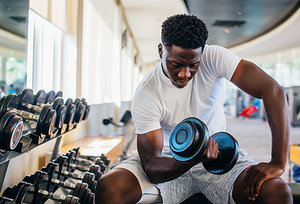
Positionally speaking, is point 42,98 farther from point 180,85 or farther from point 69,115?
point 180,85

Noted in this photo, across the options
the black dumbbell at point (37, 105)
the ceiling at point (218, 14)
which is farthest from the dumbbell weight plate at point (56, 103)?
the ceiling at point (218, 14)

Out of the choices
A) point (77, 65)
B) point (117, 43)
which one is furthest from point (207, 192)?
point (117, 43)

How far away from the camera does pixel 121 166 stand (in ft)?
4.00

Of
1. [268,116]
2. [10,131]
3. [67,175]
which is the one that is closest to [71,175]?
[67,175]

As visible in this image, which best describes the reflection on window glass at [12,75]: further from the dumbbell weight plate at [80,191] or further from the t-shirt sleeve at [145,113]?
the t-shirt sleeve at [145,113]

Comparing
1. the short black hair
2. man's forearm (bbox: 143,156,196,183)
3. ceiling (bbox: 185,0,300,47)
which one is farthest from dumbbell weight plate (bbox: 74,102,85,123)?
ceiling (bbox: 185,0,300,47)

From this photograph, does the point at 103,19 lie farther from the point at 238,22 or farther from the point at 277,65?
the point at 277,65

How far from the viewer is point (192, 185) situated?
4.10 feet

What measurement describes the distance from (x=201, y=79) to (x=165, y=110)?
0.21 m

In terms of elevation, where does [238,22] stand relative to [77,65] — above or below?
above

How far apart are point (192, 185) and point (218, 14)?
21.0 ft

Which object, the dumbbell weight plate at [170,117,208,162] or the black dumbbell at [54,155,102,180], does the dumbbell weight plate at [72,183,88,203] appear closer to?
the black dumbbell at [54,155,102,180]

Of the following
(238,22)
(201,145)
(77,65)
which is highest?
(238,22)

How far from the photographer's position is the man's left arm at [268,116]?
981mm
